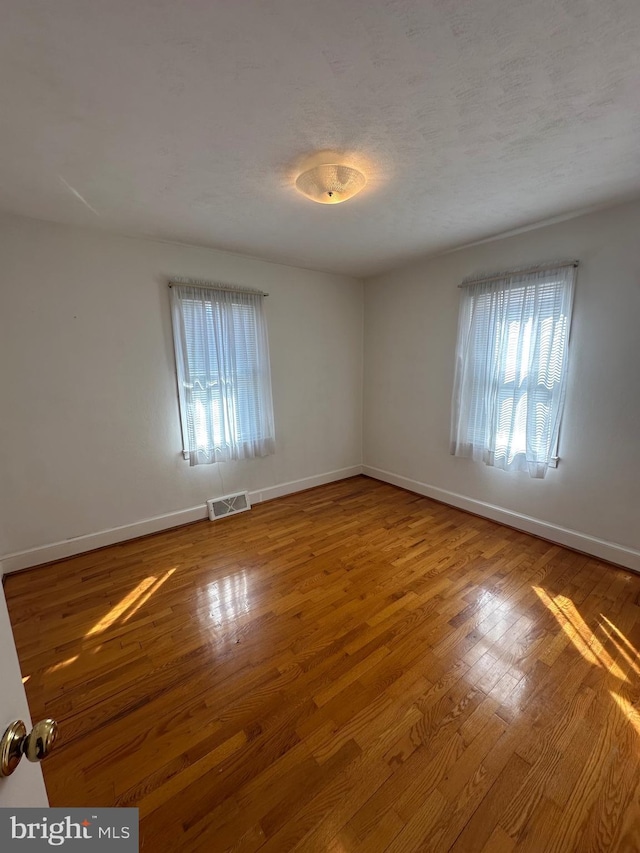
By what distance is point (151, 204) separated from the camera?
2.05m

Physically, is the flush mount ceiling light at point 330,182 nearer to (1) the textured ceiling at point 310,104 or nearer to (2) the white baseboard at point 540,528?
(1) the textured ceiling at point 310,104

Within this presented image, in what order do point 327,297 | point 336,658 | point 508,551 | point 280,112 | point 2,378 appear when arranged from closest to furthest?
point 280,112, point 336,658, point 2,378, point 508,551, point 327,297

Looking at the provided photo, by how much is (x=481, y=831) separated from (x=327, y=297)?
3884mm

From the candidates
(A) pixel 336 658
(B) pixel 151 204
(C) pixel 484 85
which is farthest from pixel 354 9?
(A) pixel 336 658

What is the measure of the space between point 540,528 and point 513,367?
53.3 inches

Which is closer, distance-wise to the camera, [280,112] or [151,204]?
[280,112]

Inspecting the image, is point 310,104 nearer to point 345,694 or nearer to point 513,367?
point 513,367

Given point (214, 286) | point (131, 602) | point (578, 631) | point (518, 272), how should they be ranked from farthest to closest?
point (214, 286), point (518, 272), point (131, 602), point (578, 631)

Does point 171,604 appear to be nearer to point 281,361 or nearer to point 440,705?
point 440,705

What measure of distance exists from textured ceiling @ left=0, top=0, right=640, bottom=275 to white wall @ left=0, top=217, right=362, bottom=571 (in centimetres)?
39

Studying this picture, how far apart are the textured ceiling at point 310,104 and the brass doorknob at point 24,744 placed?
172cm

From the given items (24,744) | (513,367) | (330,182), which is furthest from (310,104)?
(513,367)

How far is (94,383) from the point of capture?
2.52 meters

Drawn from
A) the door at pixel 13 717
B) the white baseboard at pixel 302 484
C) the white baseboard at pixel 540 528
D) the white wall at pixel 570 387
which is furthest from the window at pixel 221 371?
the door at pixel 13 717
